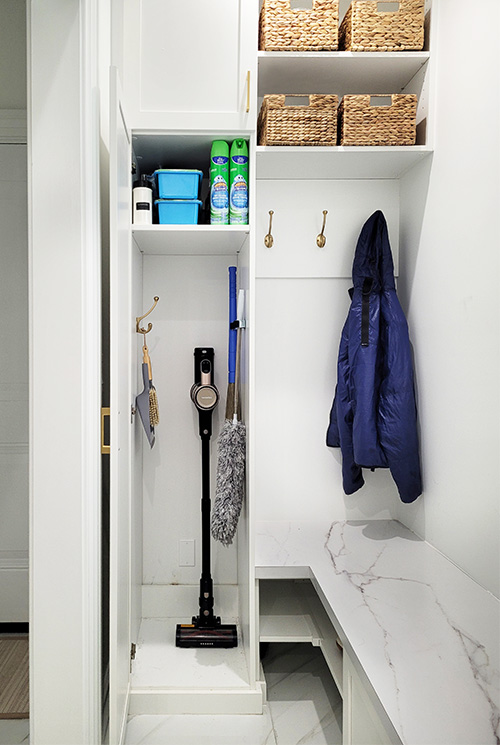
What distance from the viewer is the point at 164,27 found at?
82.4 inches

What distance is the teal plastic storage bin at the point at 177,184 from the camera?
2205 millimetres

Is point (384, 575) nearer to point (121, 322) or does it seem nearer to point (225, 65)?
point (121, 322)

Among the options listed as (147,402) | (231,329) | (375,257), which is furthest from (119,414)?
(375,257)

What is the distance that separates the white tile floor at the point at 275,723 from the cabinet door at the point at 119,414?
0.53 ft

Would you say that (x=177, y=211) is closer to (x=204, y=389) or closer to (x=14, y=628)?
(x=204, y=389)

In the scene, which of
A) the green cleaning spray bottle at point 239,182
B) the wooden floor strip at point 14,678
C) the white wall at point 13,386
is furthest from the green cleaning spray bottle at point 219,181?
the wooden floor strip at point 14,678

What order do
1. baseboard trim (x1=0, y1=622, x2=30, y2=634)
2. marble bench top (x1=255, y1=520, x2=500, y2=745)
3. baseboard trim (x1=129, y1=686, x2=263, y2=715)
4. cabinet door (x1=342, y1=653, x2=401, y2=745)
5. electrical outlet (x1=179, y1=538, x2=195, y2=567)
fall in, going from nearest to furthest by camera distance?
1. marble bench top (x1=255, y1=520, x2=500, y2=745)
2. cabinet door (x1=342, y1=653, x2=401, y2=745)
3. baseboard trim (x1=129, y1=686, x2=263, y2=715)
4. electrical outlet (x1=179, y1=538, x2=195, y2=567)
5. baseboard trim (x1=0, y1=622, x2=30, y2=634)

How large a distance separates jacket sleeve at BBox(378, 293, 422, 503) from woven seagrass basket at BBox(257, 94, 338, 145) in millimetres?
740

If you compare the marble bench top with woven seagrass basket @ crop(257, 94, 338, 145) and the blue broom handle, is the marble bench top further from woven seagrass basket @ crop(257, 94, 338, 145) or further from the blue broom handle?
woven seagrass basket @ crop(257, 94, 338, 145)

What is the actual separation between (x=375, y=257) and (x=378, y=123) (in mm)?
495

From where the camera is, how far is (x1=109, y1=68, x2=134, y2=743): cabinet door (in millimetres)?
1691

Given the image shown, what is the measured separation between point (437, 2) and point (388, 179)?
0.65m

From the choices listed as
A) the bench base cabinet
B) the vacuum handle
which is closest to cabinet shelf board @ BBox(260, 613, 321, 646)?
the bench base cabinet

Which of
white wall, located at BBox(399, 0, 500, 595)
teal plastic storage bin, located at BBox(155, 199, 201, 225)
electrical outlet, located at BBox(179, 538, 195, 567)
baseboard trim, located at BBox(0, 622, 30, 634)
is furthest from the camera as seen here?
baseboard trim, located at BBox(0, 622, 30, 634)
